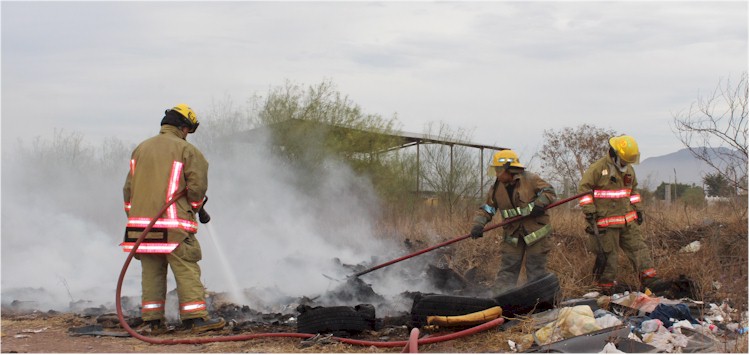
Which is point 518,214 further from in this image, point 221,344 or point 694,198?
point 694,198

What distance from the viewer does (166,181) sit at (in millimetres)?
5914

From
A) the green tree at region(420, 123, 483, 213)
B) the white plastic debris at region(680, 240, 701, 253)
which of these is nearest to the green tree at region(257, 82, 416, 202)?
the green tree at region(420, 123, 483, 213)

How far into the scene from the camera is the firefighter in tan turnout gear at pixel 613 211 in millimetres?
7641

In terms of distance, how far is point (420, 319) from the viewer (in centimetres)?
557

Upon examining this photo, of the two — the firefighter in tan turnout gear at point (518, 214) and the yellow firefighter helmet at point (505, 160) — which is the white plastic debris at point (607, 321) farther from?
the yellow firefighter helmet at point (505, 160)

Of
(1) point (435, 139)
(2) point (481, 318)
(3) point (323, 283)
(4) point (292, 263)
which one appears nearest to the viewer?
(2) point (481, 318)

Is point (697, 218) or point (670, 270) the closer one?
point (670, 270)

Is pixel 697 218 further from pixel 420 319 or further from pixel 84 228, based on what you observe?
pixel 84 228

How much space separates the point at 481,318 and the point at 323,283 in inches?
127

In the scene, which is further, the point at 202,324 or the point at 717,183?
the point at 717,183

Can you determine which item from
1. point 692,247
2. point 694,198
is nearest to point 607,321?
point 692,247

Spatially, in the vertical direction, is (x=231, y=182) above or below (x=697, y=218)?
above

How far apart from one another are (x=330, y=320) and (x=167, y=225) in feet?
5.15

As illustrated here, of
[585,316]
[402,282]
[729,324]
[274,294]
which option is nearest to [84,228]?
[274,294]
